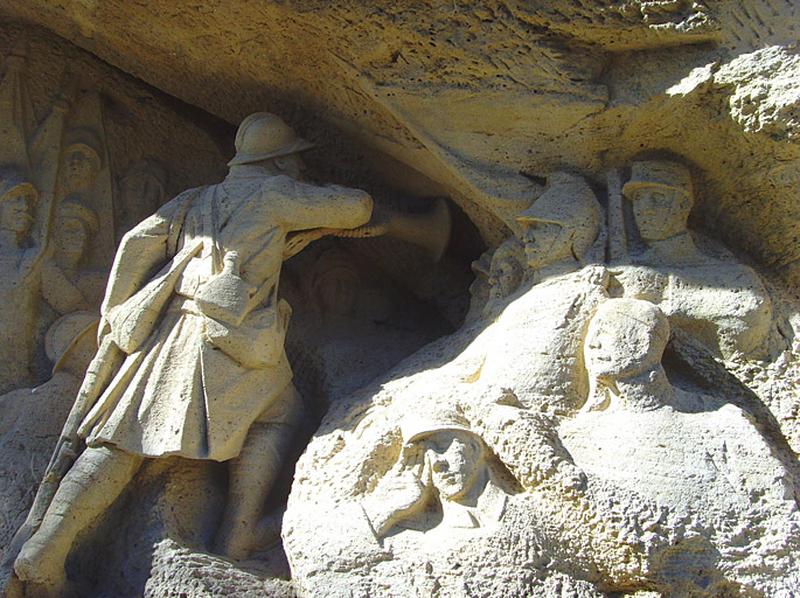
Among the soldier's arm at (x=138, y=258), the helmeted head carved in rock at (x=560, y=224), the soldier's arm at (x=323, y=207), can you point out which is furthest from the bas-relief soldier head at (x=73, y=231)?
the helmeted head carved in rock at (x=560, y=224)

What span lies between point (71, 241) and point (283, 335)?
1067mm

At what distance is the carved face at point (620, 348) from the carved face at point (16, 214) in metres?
2.21

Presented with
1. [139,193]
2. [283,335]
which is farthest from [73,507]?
[139,193]

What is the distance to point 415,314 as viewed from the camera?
16.3 ft

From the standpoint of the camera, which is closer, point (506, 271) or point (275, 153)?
point (506, 271)

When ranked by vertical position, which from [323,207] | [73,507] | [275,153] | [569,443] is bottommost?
[73,507]

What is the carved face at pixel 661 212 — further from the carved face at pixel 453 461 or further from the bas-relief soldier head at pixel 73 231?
the bas-relief soldier head at pixel 73 231

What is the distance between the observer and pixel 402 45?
4.34 meters

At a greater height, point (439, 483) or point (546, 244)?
point (546, 244)

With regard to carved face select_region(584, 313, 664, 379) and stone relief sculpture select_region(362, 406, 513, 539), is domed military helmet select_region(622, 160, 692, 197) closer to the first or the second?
carved face select_region(584, 313, 664, 379)

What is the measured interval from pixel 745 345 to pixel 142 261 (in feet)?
6.65

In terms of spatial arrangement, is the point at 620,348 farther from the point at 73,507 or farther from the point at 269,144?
the point at 73,507

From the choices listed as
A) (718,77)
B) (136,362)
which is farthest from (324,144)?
(718,77)

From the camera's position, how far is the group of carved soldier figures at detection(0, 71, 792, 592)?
381 centimetres
